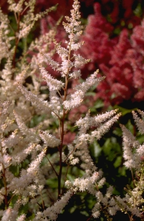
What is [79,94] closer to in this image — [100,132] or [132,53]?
[100,132]

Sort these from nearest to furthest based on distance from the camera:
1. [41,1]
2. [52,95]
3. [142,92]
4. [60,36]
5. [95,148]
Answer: [52,95]
[95,148]
[142,92]
[60,36]
[41,1]

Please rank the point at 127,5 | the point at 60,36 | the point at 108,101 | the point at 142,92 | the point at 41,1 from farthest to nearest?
the point at 41,1, the point at 127,5, the point at 60,36, the point at 108,101, the point at 142,92

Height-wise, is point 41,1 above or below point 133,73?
above

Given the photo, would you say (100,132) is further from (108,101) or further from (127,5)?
(127,5)

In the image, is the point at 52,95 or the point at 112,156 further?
the point at 112,156

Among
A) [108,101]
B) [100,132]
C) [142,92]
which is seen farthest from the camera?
[108,101]

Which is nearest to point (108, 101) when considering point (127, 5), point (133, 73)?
point (133, 73)

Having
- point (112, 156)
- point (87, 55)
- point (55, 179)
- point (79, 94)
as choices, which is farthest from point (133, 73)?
point (79, 94)

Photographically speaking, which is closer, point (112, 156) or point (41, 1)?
point (112, 156)

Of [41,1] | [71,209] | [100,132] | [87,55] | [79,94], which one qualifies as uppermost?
[41,1]
